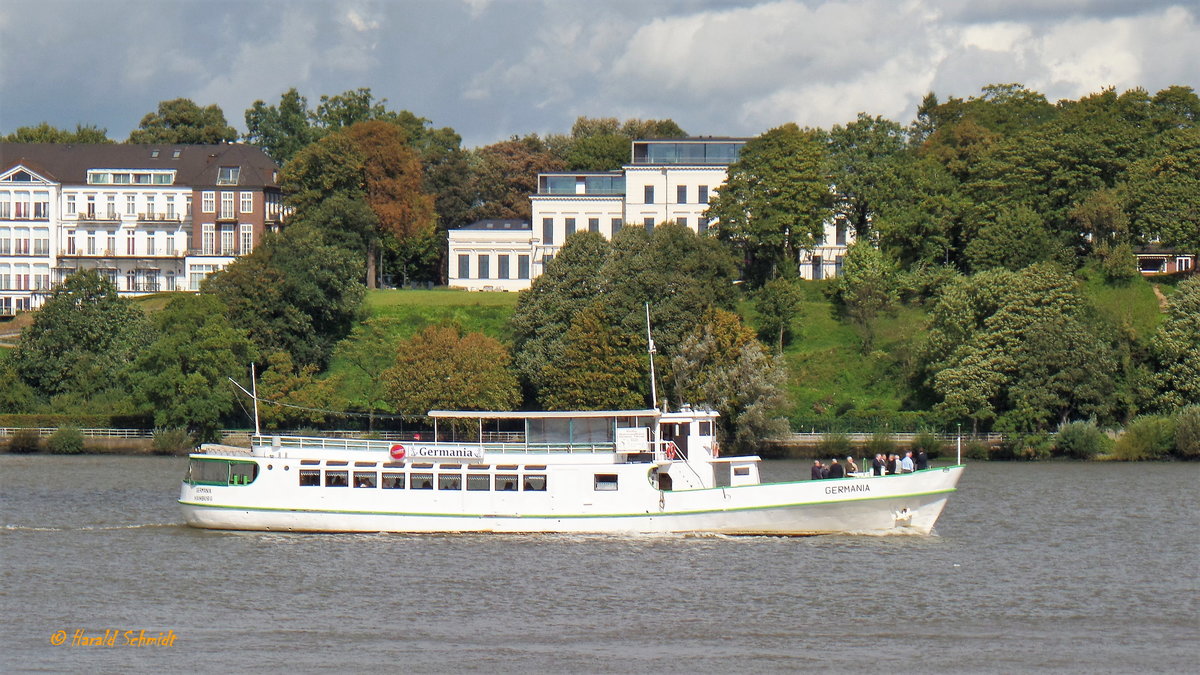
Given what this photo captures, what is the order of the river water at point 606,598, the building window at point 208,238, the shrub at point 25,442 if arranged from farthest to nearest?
the building window at point 208,238, the shrub at point 25,442, the river water at point 606,598

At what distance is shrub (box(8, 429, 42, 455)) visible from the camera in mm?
87688

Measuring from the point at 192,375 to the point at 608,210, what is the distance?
50.0 m

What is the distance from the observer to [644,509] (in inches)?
1832

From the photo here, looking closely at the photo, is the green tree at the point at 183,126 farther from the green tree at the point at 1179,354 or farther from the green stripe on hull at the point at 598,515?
the green stripe on hull at the point at 598,515

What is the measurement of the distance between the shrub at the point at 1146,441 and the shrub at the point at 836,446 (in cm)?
1333

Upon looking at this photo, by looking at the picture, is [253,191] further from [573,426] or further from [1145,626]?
[1145,626]

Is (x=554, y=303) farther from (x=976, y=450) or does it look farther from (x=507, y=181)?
(x=507, y=181)

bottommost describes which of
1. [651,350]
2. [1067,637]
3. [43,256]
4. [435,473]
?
[1067,637]

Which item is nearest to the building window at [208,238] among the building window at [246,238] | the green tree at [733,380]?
the building window at [246,238]

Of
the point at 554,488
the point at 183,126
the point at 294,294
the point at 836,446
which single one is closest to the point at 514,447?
the point at 554,488

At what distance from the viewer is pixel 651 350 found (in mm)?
50031

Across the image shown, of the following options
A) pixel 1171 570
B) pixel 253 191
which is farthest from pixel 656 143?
pixel 1171 570

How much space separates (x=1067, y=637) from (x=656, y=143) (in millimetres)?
95819

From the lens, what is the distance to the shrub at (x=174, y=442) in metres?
84.9
